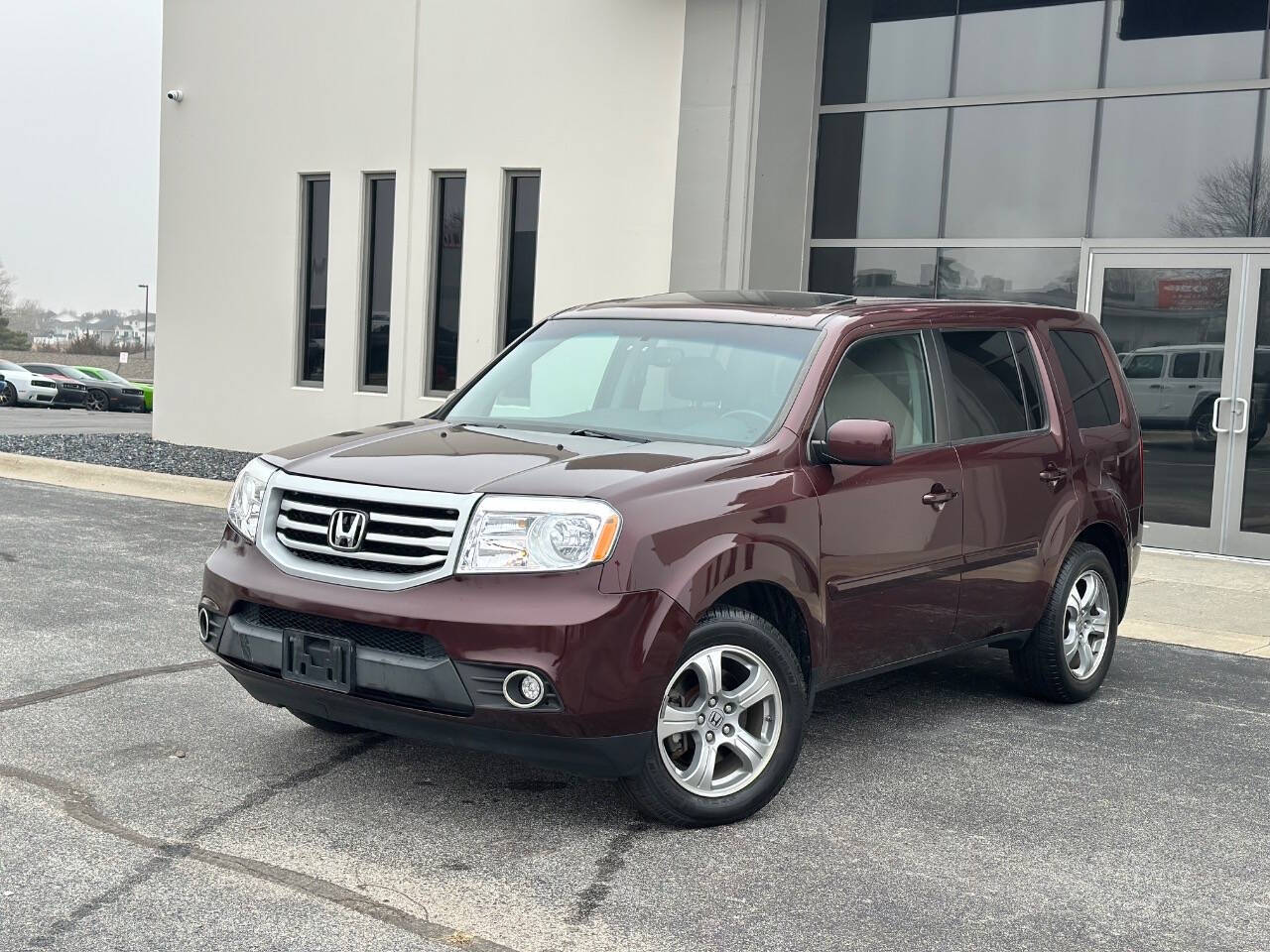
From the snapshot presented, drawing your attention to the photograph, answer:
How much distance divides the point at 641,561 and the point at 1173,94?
32.7ft

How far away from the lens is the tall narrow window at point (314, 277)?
1800 centimetres

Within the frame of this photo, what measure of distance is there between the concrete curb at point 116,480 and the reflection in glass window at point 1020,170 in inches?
296

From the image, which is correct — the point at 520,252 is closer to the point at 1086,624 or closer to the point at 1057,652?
the point at 1086,624

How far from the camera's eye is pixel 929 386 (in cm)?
596

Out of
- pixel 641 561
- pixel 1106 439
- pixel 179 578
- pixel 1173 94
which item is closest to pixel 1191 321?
pixel 1173 94

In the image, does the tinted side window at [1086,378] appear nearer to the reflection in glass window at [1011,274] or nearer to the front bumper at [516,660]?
the front bumper at [516,660]

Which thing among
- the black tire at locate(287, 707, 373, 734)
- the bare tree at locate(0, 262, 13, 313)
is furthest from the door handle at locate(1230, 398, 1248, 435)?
the bare tree at locate(0, 262, 13, 313)

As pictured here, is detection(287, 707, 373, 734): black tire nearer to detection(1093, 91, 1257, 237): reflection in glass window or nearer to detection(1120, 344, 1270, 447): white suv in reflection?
detection(1120, 344, 1270, 447): white suv in reflection

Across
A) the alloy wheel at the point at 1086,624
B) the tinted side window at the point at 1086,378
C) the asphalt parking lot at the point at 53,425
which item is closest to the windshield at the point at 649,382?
the tinted side window at the point at 1086,378

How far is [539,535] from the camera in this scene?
14.6ft

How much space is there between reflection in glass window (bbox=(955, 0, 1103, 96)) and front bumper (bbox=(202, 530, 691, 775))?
33.8ft

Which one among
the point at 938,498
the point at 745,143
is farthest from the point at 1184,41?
the point at 938,498

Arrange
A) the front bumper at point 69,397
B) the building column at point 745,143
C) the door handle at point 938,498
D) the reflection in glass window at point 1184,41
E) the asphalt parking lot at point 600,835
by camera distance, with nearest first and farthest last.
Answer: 1. the asphalt parking lot at point 600,835
2. the door handle at point 938,498
3. the reflection in glass window at point 1184,41
4. the building column at point 745,143
5. the front bumper at point 69,397

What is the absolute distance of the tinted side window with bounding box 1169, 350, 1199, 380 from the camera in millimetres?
12195
